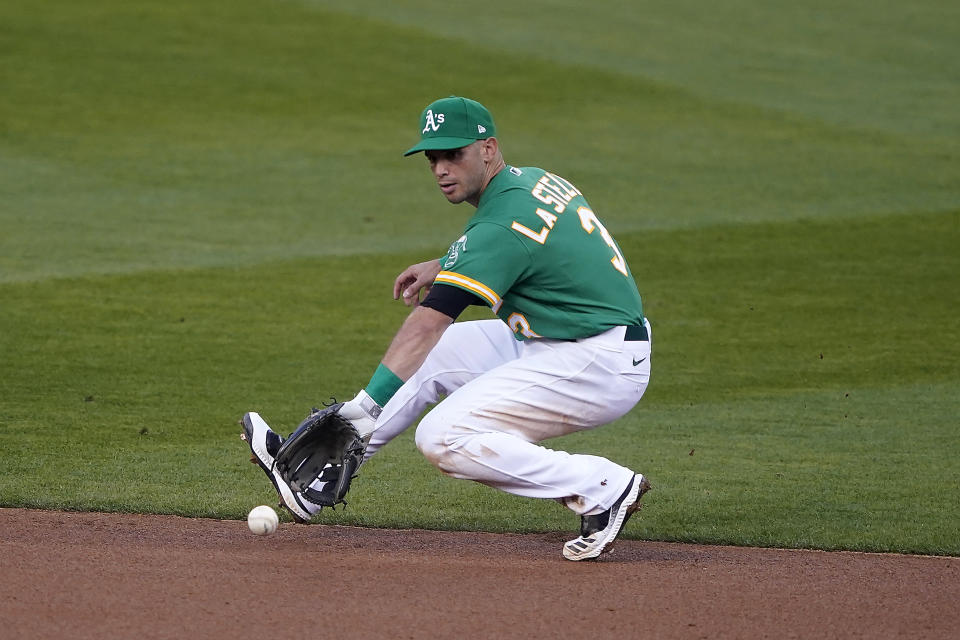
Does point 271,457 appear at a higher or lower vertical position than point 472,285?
lower

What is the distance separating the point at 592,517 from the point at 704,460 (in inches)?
77.4

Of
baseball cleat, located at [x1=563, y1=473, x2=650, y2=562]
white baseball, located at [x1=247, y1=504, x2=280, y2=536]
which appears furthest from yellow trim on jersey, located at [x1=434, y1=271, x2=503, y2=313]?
white baseball, located at [x1=247, y1=504, x2=280, y2=536]

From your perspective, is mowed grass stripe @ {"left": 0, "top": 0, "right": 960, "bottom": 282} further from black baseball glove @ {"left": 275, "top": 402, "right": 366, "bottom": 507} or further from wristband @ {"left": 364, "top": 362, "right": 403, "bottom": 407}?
wristband @ {"left": 364, "top": 362, "right": 403, "bottom": 407}

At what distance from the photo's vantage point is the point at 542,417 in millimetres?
5211

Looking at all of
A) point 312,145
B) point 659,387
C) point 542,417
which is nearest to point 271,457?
point 542,417

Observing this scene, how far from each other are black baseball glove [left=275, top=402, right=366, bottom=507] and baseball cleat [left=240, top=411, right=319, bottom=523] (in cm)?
7

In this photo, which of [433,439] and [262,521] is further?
[262,521]

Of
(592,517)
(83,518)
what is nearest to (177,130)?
(83,518)

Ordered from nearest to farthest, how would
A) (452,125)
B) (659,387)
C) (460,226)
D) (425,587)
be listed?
(425,587) → (452,125) → (659,387) → (460,226)

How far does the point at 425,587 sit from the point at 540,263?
125cm

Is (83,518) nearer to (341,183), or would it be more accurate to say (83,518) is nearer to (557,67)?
(341,183)

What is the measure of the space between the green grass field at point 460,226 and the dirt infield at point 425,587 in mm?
393

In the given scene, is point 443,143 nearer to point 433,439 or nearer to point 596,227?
point 596,227

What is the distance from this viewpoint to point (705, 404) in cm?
827
